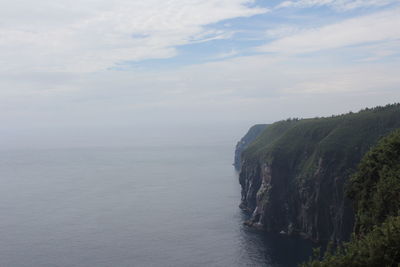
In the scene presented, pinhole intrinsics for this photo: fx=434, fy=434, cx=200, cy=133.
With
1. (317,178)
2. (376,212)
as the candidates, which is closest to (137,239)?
(317,178)

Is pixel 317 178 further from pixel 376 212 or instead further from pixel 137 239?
pixel 376 212

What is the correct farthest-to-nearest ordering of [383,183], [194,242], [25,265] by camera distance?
[194,242]
[25,265]
[383,183]

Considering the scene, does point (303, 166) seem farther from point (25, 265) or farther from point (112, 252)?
point (25, 265)

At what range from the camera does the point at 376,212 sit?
239 ft

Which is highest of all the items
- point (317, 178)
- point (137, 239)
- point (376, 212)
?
point (376, 212)

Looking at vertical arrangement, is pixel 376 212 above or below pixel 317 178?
above

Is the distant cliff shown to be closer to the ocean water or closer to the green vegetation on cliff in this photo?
the ocean water

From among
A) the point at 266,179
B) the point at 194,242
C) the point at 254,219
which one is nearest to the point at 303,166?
the point at 266,179

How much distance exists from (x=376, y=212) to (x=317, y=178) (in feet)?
308

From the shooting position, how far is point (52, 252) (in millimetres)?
135125

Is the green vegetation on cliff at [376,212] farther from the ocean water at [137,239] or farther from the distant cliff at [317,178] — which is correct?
the distant cliff at [317,178]

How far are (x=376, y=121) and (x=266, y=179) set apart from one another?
169 feet

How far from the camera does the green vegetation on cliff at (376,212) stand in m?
37.2

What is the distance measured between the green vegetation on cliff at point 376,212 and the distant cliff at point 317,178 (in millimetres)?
63786
